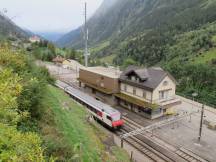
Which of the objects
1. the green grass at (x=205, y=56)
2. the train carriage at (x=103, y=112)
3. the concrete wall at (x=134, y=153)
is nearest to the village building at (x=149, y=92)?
the train carriage at (x=103, y=112)

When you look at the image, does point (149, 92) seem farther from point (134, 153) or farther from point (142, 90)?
point (134, 153)

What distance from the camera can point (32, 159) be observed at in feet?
17.2

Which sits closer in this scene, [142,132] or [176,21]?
[142,132]

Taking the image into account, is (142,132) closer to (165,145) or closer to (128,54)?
(165,145)

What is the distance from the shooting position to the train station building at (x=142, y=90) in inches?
1421

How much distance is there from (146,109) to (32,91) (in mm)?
24728

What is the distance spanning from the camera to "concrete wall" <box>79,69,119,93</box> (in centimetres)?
4156

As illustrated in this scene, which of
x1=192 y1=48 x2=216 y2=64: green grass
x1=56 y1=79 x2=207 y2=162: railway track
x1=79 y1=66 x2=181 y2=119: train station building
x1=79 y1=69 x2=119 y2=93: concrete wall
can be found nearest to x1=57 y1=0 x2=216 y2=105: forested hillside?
x1=192 y1=48 x2=216 y2=64: green grass

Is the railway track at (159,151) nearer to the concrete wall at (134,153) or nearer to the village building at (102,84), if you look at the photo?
the concrete wall at (134,153)

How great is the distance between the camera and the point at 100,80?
44.1m

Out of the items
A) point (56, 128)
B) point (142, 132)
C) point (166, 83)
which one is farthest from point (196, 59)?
point (56, 128)

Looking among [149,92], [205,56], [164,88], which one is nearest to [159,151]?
[149,92]

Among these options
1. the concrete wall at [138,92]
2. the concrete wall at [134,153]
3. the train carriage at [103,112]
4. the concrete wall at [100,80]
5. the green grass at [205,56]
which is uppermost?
the green grass at [205,56]

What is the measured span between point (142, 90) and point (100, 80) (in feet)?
33.4
